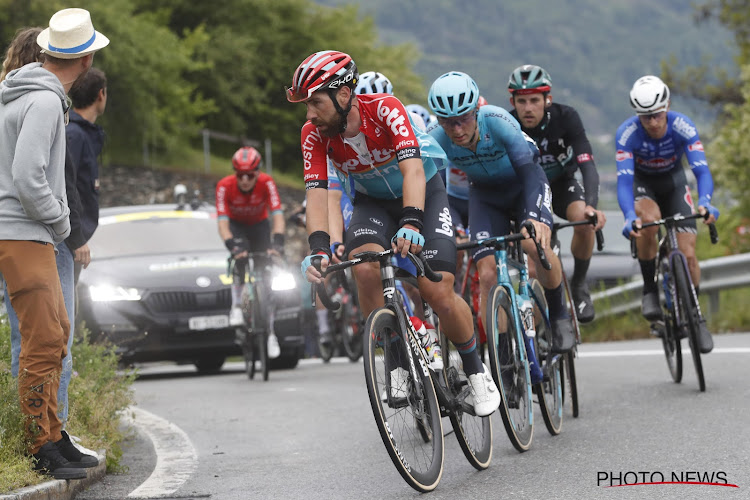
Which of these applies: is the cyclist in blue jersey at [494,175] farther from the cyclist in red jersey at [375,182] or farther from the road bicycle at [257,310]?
the road bicycle at [257,310]

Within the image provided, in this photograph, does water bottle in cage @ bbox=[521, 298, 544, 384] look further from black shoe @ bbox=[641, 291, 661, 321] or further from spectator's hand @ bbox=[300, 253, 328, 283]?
black shoe @ bbox=[641, 291, 661, 321]

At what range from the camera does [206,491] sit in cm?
646

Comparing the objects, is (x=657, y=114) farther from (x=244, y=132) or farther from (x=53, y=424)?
(x=244, y=132)

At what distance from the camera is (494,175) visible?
8.23 metres

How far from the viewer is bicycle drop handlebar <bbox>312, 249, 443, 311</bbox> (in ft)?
19.6

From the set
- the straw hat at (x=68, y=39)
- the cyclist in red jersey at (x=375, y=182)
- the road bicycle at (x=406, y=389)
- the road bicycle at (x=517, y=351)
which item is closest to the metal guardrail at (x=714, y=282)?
the road bicycle at (x=517, y=351)

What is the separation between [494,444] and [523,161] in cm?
172

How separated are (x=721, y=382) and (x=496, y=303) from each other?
3.17 meters

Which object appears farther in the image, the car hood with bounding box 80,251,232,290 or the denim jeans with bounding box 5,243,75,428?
the car hood with bounding box 80,251,232,290

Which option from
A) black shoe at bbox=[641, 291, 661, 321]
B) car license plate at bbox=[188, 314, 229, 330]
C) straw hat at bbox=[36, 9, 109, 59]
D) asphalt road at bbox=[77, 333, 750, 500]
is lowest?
asphalt road at bbox=[77, 333, 750, 500]

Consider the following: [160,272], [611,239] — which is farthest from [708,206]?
[611,239]

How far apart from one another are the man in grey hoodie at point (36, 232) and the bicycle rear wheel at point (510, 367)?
7.29ft

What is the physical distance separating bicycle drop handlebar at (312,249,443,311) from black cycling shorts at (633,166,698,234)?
13.6 feet

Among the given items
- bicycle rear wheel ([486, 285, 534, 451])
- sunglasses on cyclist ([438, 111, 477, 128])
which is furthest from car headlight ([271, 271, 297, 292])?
bicycle rear wheel ([486, 285, 534, 451])
